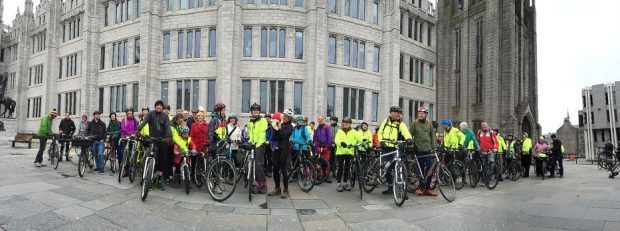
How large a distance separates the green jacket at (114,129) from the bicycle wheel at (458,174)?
31.7ft

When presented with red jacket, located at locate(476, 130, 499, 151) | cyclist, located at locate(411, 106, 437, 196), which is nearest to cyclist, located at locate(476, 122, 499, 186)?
red jacket, located at locate(476, 130, 499, 151)

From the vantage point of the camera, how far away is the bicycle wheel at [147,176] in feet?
22.6

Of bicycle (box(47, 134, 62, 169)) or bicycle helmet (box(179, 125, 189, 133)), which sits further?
bicycle (box(47, 134, 62, 169))

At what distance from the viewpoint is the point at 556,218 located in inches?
244

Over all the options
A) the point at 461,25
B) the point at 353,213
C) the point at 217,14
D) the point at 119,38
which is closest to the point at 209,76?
the point at 217,14

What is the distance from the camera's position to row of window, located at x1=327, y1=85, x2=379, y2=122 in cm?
2264

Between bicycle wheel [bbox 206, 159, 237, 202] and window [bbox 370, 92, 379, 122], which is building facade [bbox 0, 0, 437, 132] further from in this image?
bicycle wheel [bbox 206, 159, 237, 202]

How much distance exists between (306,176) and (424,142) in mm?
2898

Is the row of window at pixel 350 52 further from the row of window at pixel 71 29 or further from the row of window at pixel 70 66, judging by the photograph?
the row of window at pixel 71 29

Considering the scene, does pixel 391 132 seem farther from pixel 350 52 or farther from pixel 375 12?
pixel 375 12

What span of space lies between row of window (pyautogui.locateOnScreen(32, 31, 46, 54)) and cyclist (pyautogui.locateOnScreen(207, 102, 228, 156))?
3547cm

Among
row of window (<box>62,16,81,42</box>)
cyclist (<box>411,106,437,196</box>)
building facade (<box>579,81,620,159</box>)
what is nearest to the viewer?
cyclist (<box>411,106,437,196</box>)

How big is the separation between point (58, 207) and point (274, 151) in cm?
399

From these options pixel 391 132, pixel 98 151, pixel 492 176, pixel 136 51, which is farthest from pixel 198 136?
pixel 136 51
